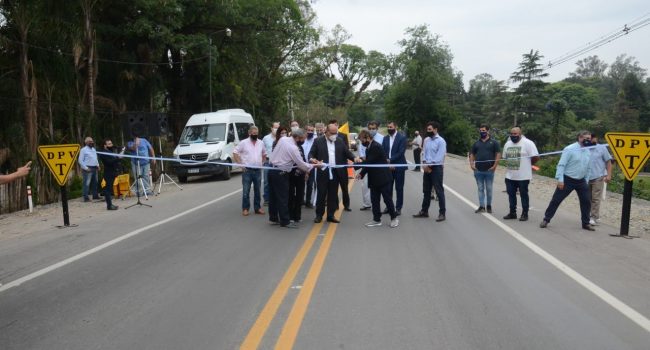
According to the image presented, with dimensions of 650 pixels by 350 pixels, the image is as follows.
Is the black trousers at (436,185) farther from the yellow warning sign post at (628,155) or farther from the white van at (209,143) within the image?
the white van at (209,143)

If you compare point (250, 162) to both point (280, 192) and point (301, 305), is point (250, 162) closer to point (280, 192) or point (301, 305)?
point (280, 192)

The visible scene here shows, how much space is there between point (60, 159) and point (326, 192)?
5.49 metres

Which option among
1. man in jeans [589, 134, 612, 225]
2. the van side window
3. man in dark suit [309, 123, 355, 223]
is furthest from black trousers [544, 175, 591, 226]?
the van side window

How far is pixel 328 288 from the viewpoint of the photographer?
5645mm

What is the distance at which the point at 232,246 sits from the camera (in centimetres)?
A: 788

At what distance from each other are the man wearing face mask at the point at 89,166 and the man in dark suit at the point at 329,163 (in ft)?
23.7

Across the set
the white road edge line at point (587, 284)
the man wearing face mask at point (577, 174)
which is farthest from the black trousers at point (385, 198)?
the man wearing face mask at point (577, 174)

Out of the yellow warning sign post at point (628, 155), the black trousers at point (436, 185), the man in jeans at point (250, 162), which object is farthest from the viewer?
Answer: the man in jeans at point (250, 162)

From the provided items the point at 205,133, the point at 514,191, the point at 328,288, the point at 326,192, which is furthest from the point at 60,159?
the point at 205,133

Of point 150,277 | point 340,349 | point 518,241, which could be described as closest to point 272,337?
point 340,349

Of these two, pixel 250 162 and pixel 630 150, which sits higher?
pixel 630 150

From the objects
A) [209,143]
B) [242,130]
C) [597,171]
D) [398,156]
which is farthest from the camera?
A: [242,130]

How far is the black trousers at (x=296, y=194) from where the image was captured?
995 centimetres

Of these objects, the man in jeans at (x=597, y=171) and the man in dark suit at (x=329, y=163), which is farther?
the man in dark suit at (x=329, y=163)
